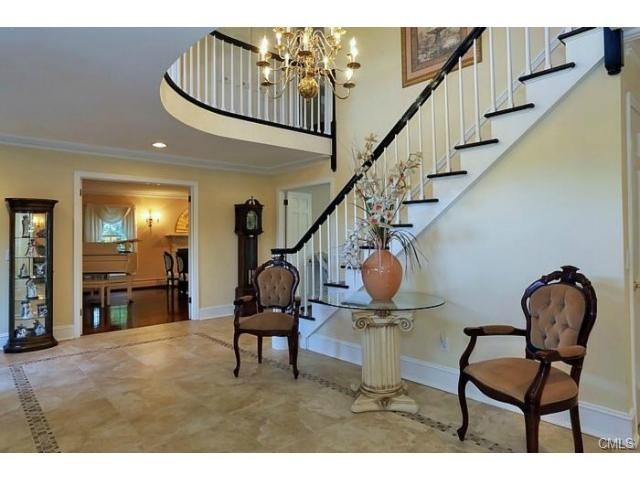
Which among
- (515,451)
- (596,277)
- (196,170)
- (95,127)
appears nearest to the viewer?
(515,451)

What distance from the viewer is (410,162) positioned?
2.95m

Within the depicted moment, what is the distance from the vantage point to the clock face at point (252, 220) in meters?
6.57

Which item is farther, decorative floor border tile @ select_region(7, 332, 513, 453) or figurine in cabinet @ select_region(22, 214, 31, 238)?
figurine in cabinet @ select_region(22, 214, 31, 238)

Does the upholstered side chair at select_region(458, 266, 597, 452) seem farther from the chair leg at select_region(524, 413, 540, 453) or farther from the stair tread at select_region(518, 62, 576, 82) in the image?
the stair tread at select_region(518, 62, 576, 82)

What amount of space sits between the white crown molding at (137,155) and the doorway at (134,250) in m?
1.44

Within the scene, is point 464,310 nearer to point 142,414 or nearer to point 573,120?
point 573,120

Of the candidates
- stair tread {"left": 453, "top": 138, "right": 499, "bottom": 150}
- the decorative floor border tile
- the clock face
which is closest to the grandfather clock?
the clock face

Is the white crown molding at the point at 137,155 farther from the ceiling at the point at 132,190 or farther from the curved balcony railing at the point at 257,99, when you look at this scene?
the ceiling at the point at 132,190

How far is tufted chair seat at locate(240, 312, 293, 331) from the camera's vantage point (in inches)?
143

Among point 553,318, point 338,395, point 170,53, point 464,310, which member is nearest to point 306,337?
point 338,395

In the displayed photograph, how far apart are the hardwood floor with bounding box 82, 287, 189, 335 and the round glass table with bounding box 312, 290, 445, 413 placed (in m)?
4.14

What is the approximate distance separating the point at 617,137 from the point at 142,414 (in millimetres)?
3676
